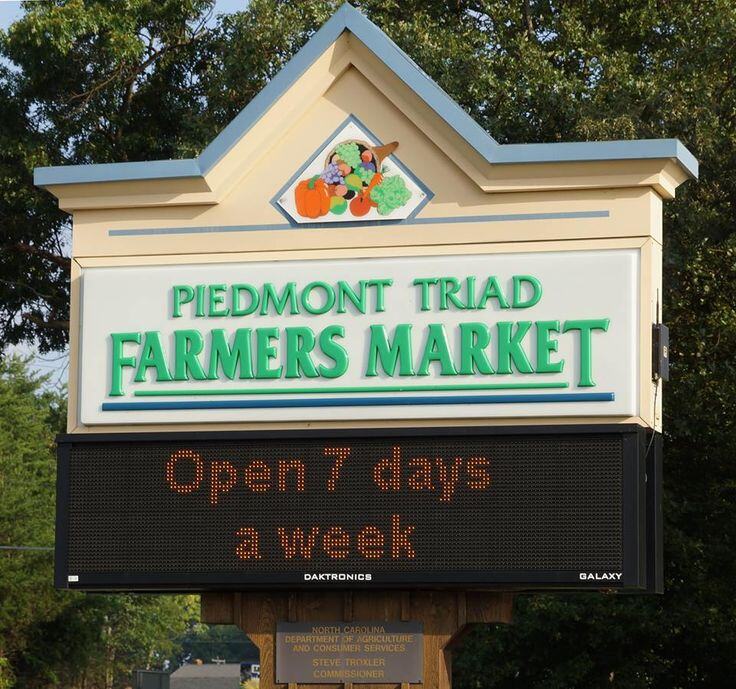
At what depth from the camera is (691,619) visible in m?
20.5

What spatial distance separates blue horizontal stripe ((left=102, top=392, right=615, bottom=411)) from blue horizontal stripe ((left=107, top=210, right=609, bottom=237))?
134 cm

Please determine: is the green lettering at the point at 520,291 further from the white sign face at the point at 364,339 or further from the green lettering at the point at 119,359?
the green lettering at the point at 119,359

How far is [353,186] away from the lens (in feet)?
40.9

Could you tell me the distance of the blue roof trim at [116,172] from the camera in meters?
Result: 12.6

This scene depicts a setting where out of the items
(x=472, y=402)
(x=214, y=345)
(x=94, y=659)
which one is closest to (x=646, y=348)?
(x=472, y=402)

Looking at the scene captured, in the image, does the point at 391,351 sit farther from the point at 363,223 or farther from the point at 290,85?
the point at 290,85

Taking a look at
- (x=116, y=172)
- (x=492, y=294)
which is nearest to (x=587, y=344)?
(x=492, y=294)

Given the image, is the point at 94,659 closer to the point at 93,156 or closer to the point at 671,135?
the point at 93,156

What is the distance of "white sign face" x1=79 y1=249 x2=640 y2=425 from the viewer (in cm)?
1173

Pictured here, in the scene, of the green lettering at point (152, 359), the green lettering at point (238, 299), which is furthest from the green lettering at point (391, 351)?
the green lettering at point (152, 359)

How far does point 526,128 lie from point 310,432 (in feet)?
32.7

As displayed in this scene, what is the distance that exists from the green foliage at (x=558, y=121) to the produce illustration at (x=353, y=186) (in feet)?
24.5

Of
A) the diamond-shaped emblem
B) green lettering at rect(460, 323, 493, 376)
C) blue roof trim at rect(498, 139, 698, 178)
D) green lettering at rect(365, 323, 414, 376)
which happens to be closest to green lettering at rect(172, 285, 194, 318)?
the diamond-shaped emblem

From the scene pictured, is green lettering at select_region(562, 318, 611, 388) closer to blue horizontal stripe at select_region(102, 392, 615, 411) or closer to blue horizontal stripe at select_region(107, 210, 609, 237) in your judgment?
blue horizontal stripe at select_region(102, 392, 615, 411)
